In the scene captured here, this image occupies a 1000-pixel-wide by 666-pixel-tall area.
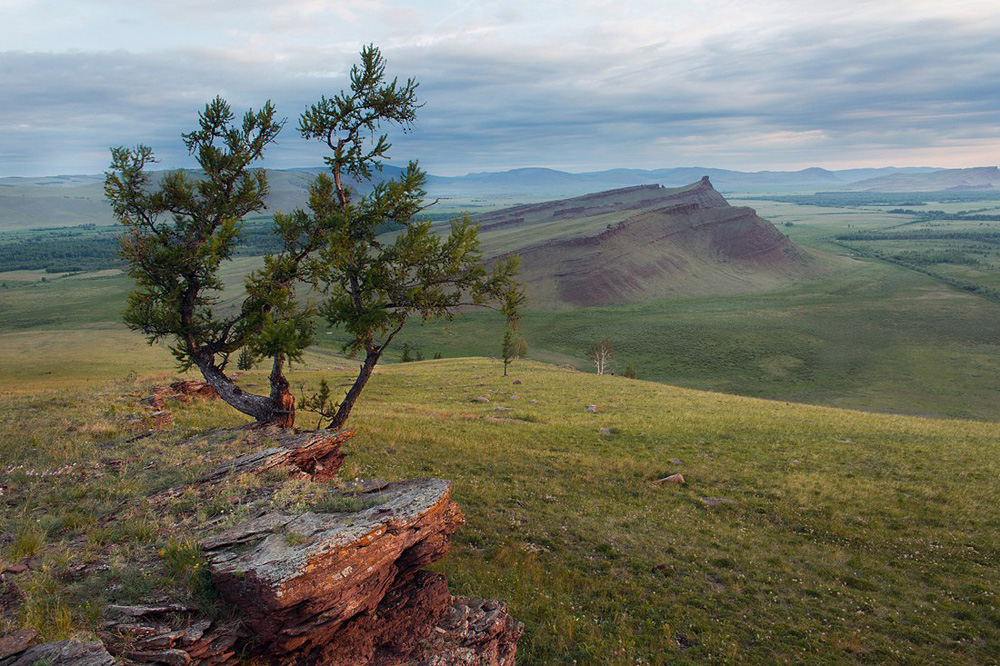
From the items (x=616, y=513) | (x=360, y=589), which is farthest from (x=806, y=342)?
(x=360, y=589)

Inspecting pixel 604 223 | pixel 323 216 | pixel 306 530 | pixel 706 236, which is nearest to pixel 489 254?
pixel 604 223

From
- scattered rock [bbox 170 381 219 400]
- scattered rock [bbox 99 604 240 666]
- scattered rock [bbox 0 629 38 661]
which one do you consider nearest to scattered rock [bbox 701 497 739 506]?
scattered rock [bbox 99 604 240 666]

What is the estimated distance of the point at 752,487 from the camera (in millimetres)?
20562

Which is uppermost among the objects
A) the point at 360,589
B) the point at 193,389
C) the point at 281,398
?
the point at 281,398

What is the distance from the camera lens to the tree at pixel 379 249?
59.9ft

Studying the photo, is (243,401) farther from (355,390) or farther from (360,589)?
(360,589)

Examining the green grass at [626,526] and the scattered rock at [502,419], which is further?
the scattered rock at [502,419]

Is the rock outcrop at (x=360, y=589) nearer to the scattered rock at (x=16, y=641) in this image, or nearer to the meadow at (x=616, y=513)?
the meadow at (x=616, y=513)

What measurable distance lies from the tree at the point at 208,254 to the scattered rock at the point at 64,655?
10.7 metres

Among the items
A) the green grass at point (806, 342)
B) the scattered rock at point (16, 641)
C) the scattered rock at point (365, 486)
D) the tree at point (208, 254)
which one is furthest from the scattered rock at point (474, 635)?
the green grass at point (806, 342)

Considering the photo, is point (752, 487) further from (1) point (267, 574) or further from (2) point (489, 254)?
(2) point (489, 254)

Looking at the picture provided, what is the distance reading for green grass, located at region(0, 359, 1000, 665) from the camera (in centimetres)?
1045

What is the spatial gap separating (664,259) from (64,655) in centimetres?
16970

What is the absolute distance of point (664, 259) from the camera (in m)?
164
